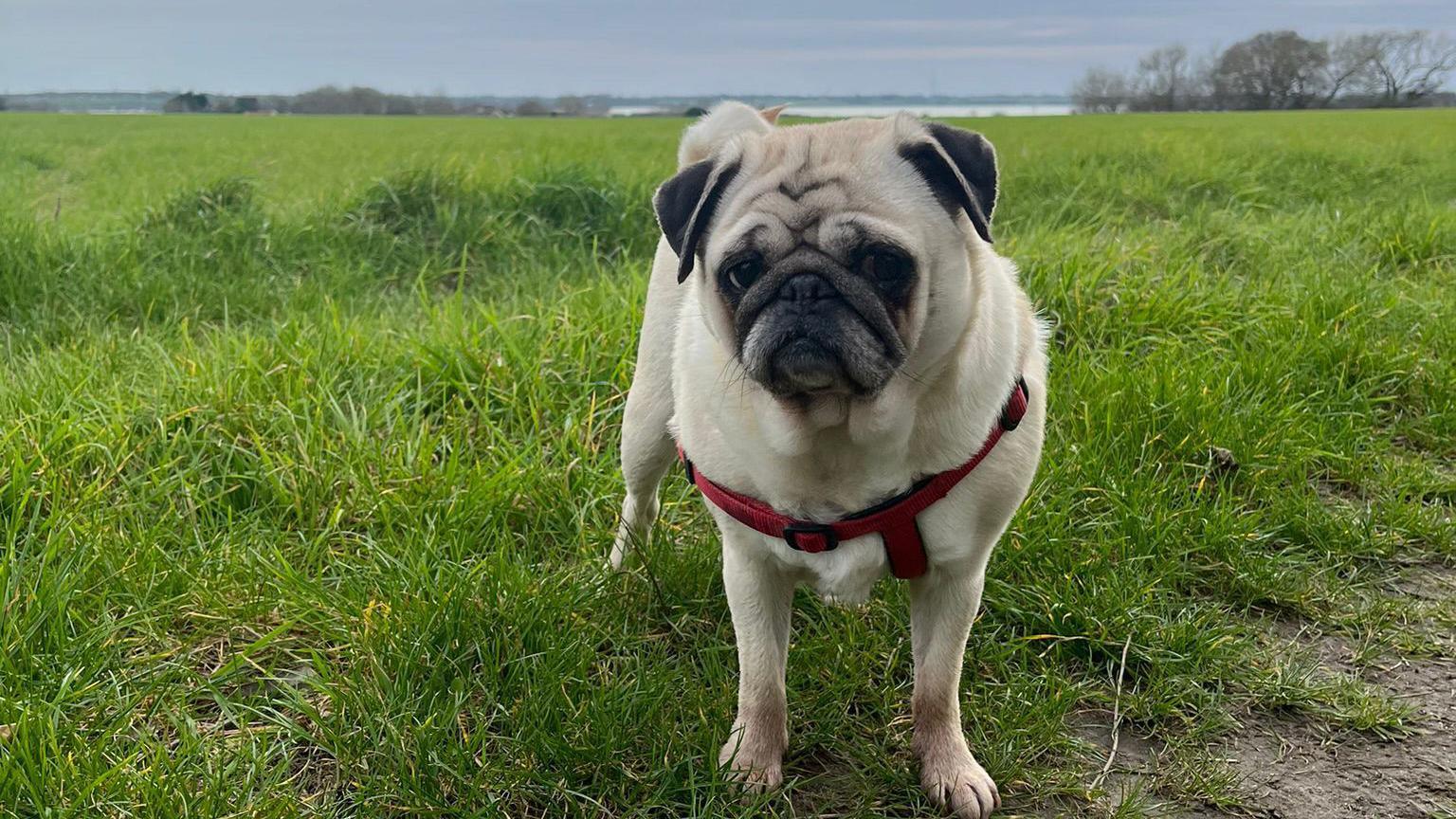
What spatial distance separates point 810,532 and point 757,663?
16.9 inches

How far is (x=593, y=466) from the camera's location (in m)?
3.73

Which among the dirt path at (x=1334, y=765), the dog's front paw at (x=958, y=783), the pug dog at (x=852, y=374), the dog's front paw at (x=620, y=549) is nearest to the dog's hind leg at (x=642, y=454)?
the dog's front paw at (x=620, y=549)

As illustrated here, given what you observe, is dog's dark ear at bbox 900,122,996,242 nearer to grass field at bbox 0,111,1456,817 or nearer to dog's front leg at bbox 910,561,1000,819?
dog's front leg at bbox 910,561,1000,819

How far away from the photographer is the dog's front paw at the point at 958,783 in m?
2.39

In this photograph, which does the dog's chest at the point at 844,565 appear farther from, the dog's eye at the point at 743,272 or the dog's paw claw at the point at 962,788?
the dog's eye at the point at 743,272

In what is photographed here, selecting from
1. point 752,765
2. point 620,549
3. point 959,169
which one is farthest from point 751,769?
point 959,169

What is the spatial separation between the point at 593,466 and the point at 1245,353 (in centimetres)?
301

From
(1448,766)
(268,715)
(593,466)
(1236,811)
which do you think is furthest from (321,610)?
(1448,766)

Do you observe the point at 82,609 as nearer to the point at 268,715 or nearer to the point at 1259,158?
the point at 268,715

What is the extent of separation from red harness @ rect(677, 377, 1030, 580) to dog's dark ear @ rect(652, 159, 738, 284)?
0.60m

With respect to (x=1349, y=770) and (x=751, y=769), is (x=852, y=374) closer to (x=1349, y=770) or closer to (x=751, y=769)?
(x=751, y=769)

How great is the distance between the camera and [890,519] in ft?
7.34

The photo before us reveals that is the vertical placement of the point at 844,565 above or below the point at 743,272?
below

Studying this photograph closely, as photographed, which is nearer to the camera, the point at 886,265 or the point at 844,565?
the point at 886,265
